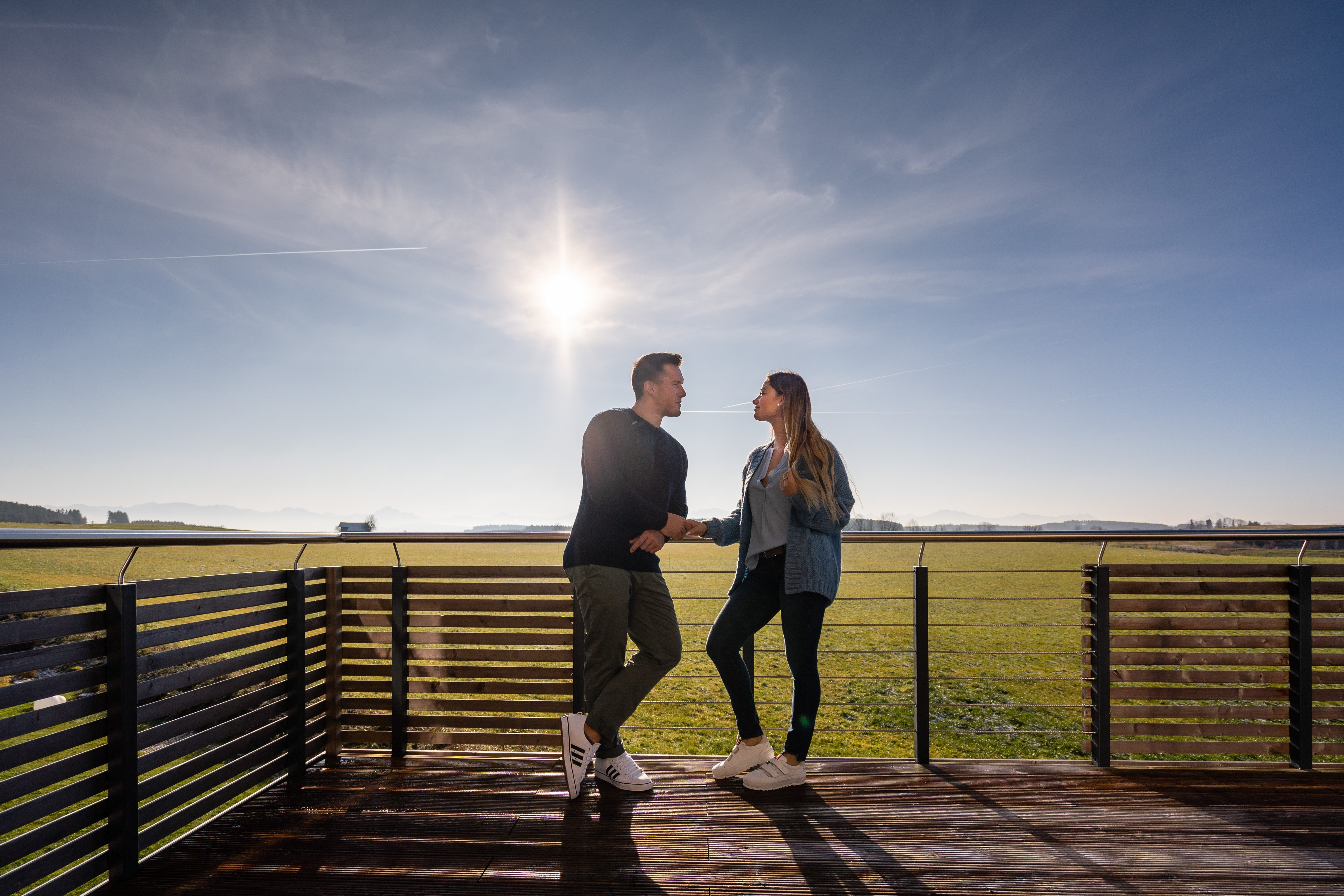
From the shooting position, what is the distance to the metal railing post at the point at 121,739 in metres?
1.79

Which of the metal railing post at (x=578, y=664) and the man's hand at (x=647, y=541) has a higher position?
the man's hand at (x=647, y=541)

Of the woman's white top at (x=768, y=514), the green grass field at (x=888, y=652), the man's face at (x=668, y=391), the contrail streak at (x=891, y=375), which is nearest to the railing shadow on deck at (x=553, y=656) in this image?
the green grass field at (x=888, y=652)

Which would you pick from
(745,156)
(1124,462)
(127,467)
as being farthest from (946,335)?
(127,467)

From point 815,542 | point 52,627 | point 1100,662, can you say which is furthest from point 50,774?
point 1100,662

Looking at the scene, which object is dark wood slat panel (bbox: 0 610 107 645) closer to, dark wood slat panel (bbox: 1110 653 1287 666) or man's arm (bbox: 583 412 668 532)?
man's arm (bbox: 583 412 668 532)

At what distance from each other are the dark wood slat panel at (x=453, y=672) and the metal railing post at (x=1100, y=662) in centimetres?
251

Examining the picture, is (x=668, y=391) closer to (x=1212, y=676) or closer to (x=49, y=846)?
(x=49, y=846)

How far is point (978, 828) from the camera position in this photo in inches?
85.4

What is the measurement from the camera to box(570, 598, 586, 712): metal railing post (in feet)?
9.37

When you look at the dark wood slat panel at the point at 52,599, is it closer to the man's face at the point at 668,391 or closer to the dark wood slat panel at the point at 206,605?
the dark wood slat panel at the point at 206,605

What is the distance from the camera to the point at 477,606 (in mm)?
2951

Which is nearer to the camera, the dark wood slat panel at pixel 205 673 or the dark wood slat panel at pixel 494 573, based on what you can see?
the dark wood slat panel at pixel 205 673

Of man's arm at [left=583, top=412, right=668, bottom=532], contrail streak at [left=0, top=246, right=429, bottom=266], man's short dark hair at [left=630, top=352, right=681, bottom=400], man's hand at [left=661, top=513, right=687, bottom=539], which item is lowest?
man's hand at [left=661, top=513, right=687, bottom=539]

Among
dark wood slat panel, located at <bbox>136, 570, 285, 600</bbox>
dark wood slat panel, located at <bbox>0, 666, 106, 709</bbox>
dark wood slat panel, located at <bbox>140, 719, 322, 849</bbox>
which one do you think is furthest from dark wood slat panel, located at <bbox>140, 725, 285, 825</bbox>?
dark wood slat panel, located at <bbox>136, 570, 285, 600</bbox>
